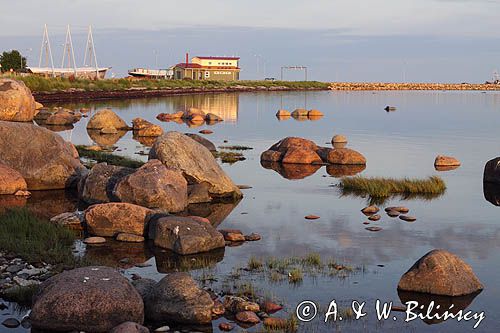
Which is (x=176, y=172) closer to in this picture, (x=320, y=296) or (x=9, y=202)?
(x=9, y=202)

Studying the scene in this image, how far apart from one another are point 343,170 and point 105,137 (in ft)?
61.0

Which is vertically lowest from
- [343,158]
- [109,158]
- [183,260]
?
[183,260]

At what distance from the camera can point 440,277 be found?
42.8ft

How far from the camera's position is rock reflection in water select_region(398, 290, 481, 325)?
483 inches

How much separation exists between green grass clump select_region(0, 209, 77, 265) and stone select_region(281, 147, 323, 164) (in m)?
16.8

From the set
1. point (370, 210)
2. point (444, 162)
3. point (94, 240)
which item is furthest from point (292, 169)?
point (94, 240)

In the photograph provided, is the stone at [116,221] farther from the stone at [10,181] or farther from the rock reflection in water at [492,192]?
the rock reflection in water at [492,192]

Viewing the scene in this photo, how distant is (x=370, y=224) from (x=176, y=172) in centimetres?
584

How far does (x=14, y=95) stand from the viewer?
128ft

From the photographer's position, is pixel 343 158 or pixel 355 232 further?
pixel 343 158

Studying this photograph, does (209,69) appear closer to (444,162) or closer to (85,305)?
(444,162)
